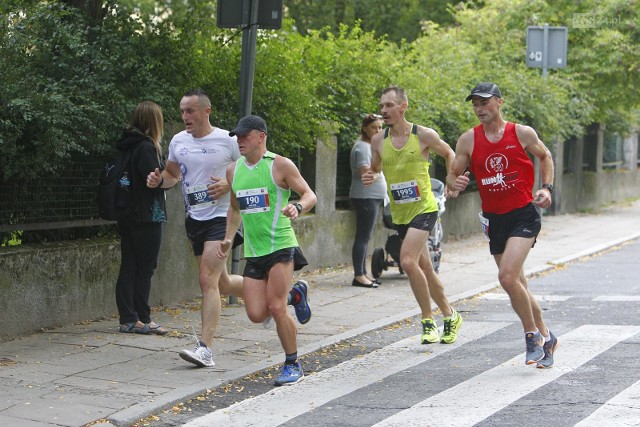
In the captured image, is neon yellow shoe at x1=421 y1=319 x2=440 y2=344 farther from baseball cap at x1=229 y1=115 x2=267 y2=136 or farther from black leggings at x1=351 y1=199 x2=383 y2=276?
black leggings at x1=351 y1=199 x2=383 y2=276

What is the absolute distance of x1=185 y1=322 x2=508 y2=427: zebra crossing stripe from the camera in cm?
681

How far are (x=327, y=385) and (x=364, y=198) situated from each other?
5.60 meters

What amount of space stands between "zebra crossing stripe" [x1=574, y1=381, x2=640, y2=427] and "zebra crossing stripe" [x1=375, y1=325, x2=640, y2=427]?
1.80 ft

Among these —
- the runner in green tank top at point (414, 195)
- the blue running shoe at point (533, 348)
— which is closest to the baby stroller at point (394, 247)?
the runner in green tank top at point (414, 195)

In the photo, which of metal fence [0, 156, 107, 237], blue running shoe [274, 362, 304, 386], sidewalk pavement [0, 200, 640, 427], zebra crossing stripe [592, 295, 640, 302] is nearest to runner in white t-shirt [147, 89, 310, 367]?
sidewalk pavement [0, 200, 640, 427]

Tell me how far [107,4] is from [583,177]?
727 inches

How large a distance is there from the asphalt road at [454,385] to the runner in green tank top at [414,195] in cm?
31

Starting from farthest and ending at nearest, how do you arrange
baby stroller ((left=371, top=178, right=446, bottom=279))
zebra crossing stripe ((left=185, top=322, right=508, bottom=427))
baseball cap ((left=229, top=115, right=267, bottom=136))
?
1. baby stroller ((left=371, top=178, right=446, bottom=279))
2. baseball cap ((left=229, top=115, right=267, bottom=136))
3. zebra crossing stripe ((left=185, top=322, right=508, bottom=427))

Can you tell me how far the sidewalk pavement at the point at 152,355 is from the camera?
6949mm

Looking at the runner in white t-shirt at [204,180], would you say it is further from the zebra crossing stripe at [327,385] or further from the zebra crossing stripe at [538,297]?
the zebra crossing stripe at [538,297]

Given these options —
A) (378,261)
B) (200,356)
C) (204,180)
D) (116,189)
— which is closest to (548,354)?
(200,356)

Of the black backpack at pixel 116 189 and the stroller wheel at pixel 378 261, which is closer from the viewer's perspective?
the black backpack at pixel 116 189

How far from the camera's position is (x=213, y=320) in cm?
830

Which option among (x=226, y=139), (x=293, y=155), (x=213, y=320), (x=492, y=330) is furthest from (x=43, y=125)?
(x=293, y=155)
